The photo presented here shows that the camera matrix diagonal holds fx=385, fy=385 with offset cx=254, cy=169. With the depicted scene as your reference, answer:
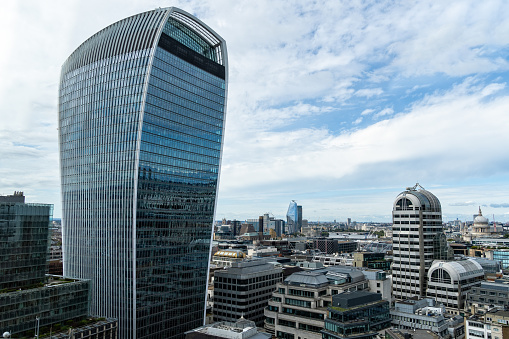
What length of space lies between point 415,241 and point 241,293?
87.5 m

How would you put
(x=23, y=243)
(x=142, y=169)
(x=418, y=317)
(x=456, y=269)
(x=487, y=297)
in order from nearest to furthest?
(x=23, y=243) → (x=418, y=317) → (x=142, y=169) → (x=487, y=297) → (x=456, y=269)

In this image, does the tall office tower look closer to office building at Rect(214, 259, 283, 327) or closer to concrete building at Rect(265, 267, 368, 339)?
concrete building at Rect(265, 267, 368, 339)

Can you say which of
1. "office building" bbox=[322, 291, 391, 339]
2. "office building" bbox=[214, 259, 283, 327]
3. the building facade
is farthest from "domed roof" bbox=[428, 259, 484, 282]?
the building facade

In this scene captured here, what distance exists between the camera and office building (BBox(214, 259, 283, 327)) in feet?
486

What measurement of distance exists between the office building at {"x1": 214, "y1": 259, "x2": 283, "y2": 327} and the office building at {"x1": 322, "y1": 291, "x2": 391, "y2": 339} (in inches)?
1892

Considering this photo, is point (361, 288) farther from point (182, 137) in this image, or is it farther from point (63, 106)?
point (63, 106)

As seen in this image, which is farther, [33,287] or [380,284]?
[380,284]

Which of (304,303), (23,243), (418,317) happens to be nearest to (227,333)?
(304,303)

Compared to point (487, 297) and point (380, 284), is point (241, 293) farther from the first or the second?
point (487, 297)

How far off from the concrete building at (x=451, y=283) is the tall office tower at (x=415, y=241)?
1029cm

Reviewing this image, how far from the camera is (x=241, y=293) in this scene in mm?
147375

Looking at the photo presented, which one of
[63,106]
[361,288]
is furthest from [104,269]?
[361,288]

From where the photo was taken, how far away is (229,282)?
151 m

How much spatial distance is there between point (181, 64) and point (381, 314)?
113963mm
